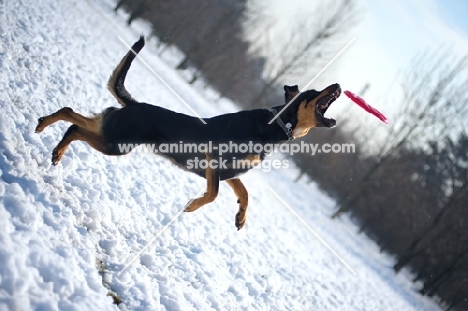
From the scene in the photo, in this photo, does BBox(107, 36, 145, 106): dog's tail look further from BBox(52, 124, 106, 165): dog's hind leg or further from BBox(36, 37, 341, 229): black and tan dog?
BBox(52, 124, 106, 165): dog's hind leg

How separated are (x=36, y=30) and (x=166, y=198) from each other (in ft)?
22.4

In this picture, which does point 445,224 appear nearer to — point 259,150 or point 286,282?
point 286,282

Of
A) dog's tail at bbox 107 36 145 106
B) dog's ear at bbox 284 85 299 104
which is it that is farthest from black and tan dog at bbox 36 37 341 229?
dog's tail at bbox 107 36 145 106

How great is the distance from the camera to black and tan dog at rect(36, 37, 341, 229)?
13.6 ft

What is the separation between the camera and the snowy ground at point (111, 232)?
9.01 feet

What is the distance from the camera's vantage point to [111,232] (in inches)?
153

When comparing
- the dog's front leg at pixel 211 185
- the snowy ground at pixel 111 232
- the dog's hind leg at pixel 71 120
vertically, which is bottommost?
the snowy ground at pixel 111 232

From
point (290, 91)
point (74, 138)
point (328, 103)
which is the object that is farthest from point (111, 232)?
point (328, 103)

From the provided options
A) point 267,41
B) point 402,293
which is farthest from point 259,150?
point 267,41

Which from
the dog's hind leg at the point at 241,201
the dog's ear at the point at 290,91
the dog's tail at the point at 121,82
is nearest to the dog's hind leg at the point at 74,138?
the dog's tail at the point at 121,82

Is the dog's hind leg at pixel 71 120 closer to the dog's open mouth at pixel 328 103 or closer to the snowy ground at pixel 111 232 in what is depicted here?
the snowy ground at pixel 111 232

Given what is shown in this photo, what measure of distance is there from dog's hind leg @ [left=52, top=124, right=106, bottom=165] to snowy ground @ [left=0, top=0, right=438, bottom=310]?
20cm

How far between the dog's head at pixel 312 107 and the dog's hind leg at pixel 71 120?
Result: 239 centimetres

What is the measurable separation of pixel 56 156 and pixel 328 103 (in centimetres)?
328
